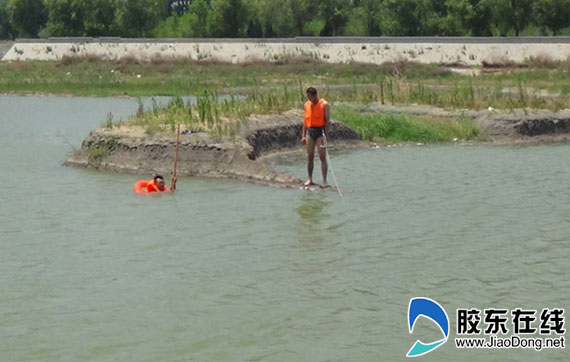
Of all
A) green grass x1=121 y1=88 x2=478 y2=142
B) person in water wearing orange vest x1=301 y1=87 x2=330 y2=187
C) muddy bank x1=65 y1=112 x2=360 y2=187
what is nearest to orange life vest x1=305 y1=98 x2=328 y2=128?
person in water wearing orange vest x1=301 y1=87 x2=330 y2=187

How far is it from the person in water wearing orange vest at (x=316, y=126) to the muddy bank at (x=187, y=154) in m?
0.69

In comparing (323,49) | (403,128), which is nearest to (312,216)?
(403,128)

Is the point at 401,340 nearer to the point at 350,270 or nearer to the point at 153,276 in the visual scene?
the point at 350,270

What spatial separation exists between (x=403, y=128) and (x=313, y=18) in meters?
56.2

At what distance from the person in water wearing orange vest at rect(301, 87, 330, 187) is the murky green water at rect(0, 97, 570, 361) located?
0.70 m

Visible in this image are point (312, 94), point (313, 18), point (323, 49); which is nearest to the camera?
point (312, 94)

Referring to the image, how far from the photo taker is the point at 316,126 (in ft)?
61.4

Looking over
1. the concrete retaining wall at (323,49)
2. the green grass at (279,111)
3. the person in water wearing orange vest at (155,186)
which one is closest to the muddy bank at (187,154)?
the green grass at (279,111)

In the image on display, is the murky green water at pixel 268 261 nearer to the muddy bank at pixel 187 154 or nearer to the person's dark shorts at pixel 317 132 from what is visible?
the muddy bank at pixel 187 154

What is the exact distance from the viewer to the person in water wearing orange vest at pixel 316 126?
18.5m

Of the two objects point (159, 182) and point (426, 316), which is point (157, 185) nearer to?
point (159, 182)

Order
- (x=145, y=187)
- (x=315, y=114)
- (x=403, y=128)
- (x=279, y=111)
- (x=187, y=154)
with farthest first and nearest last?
(x=403, y=128), (x=279, y=111), (x=187, y=154), (x=145, y=187), (x=315, y=114)

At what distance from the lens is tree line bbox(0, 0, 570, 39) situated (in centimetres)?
6700

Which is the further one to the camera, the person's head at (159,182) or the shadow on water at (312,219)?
the person's head at (159,182)
